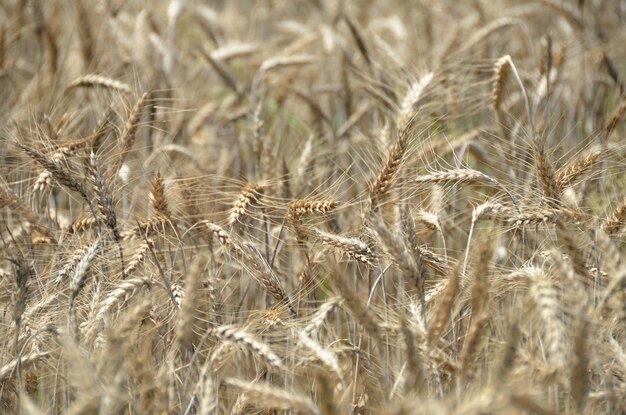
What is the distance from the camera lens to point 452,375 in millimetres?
2168

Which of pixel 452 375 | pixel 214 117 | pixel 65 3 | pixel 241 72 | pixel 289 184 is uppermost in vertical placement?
pixel 65 3

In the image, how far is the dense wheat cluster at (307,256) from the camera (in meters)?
1.81

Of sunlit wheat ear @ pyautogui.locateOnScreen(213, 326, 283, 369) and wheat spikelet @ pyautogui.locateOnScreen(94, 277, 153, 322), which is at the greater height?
wheat spikelet @ pyautogui.locateOnScreen(94, 277, 153, 322)

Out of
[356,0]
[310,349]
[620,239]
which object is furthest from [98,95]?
[356,0]

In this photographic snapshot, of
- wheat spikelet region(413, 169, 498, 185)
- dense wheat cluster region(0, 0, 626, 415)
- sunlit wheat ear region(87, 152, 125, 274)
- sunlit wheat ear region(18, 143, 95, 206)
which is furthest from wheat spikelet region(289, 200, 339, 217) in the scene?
sunlit wheat ear region(18, 143, 95, 206)

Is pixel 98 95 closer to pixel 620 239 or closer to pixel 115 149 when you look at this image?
pixel 115 149

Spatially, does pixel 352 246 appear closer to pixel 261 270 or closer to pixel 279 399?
pixel 261 270

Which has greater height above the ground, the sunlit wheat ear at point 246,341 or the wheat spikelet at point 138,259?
the wheat spikelet at point 138,259

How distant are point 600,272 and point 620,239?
17cm

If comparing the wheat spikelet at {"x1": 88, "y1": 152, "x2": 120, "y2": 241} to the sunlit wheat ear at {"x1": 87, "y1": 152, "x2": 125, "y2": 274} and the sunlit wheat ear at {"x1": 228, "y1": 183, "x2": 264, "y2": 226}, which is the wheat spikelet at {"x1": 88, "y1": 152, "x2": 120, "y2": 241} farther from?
the sunlit wheat ear at {"x1": 228, "y1": 183, "x2": 264, "y2": 226}

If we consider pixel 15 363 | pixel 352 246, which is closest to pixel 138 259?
pixel 15 363

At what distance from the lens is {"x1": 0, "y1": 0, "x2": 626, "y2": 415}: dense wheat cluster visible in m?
1.81

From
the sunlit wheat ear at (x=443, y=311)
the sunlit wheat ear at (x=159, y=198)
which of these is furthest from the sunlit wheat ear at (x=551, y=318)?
the sunlit wheat ear at (x=159, y=198)

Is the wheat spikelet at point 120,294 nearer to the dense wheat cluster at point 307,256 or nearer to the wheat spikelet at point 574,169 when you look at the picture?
the dense wheat cluster at point 307,256
